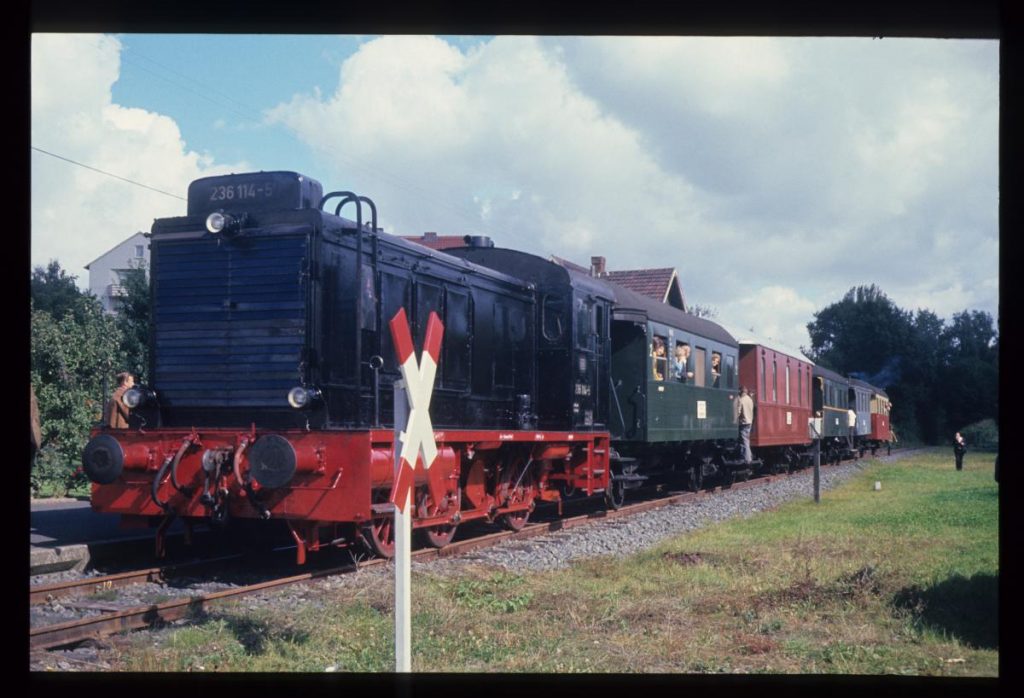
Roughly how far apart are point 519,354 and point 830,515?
5370 millimetres

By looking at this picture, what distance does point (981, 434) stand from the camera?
43250mm

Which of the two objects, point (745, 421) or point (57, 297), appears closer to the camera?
point (745, 421)

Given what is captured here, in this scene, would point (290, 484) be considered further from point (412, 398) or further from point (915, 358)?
point (915, 358)

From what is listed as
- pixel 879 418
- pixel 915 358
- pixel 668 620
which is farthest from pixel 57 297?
pixel 915 358

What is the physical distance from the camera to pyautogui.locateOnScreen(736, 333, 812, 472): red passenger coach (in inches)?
829

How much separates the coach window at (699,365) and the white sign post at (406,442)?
12077 millimetres

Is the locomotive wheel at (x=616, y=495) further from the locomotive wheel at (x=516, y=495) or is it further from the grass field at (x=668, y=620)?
the grass field at (x=668, y=620)

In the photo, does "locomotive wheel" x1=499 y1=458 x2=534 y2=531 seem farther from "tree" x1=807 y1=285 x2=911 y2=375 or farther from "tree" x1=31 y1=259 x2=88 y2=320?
"tree" x1=807 y1=285 x2=911 y2=375

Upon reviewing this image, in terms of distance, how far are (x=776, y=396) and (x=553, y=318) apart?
12150 mm

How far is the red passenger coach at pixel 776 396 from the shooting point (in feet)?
69.1

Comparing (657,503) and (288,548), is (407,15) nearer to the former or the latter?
(288,548)

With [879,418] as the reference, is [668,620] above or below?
below

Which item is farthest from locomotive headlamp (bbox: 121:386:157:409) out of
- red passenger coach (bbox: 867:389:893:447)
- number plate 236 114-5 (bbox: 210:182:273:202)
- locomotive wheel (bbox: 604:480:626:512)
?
red passenger coach (bbox: 867:389:893:447)

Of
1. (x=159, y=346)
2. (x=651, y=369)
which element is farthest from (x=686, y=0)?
(x=651, y=369)
